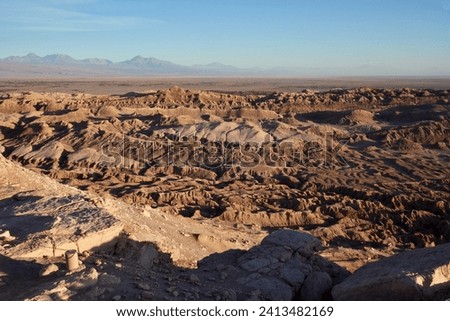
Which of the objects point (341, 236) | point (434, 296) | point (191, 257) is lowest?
point (341, 236)

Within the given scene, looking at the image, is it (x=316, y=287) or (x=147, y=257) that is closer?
(x=147, y=257)

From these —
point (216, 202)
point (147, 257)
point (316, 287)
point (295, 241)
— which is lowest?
point (216, 202)

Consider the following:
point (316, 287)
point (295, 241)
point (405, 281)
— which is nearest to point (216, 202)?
point (295, 241)

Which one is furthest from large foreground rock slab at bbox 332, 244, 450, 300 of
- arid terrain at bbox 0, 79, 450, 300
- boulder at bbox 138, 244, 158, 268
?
boulder at bbox 138, 244, 158, 268

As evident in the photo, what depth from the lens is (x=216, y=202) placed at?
1409 centimetres

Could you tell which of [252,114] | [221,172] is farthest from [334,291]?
[252,114]

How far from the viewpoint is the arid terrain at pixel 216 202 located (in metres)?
5.71

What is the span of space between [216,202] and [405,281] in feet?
29.8

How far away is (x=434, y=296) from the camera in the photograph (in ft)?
17.2

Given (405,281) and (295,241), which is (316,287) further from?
(405,281)

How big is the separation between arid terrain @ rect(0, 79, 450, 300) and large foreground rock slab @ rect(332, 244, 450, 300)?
0.03 m

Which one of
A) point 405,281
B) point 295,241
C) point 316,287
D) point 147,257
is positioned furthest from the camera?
point 295,241

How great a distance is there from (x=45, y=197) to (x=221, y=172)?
10.1m

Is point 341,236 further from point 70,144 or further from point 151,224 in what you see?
point 70,144
